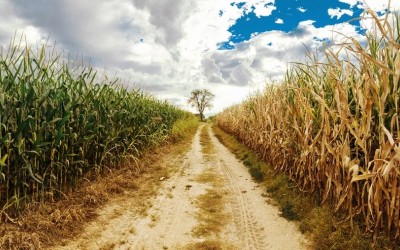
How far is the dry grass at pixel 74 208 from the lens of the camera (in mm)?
4133

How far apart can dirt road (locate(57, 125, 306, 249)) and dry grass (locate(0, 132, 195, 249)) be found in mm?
201

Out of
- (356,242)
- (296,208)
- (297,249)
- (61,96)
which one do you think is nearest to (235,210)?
(296,208)

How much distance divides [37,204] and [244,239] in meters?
3.27

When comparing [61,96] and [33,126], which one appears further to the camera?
[61,96]

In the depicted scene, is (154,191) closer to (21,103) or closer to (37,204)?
(37,204)

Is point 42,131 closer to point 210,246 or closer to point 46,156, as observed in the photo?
point 46,156

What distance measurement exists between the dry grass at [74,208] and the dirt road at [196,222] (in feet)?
0.66

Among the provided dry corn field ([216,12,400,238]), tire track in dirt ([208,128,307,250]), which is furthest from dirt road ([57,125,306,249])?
dry corn field ([216,12,400,238])

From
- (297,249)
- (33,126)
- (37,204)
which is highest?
(33,126)

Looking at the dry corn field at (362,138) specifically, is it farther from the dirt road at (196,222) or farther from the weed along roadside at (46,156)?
the weed along roadside at (46,156)

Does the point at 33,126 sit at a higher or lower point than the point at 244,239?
higher

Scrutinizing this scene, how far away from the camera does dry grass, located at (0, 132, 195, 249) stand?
13.6ft

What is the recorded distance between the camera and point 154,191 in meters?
7.04

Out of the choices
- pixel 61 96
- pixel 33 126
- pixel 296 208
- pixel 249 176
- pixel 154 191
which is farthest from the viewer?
pixel 249 176
